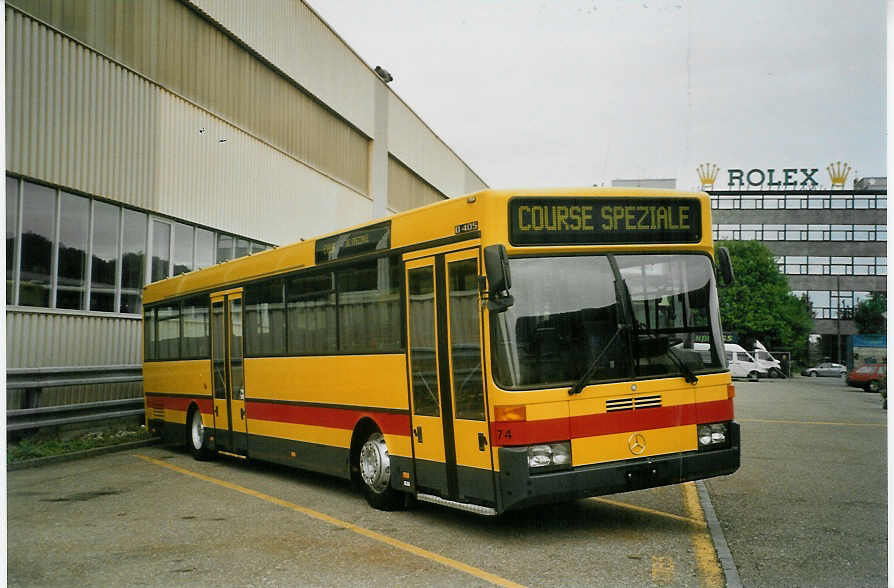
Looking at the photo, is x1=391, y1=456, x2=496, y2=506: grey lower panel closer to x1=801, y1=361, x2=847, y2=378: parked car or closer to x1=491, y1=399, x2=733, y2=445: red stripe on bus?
x1=491, y1=399, x2=733, y2=445: red stripe on bus

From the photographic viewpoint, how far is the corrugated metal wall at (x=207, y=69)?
1756 cm

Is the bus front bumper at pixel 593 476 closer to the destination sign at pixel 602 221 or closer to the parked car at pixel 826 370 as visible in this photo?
the destination sign at pixel 602 221

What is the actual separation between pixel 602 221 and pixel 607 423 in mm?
1735

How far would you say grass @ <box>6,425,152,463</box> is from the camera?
48.5ft

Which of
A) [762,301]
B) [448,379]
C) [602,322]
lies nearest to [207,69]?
[448,379]

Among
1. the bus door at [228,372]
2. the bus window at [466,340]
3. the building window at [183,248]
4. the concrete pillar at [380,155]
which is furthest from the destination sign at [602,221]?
the concrete pillar at [380,155]

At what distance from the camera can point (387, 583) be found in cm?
683

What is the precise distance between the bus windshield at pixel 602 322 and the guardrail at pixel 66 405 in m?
9.95

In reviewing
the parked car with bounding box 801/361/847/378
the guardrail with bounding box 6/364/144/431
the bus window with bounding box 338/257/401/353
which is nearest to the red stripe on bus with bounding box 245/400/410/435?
the bus window with bounding box 338/257/401/353

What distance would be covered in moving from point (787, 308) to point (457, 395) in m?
65.6

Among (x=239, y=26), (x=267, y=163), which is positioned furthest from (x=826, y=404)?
A: (x=239, y=26)

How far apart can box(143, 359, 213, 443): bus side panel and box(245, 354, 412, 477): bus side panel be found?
1.94m

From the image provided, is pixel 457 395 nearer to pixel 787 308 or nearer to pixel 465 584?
pixel 465 584

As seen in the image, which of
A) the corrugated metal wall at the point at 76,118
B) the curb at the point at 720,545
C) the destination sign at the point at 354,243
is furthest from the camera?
the corrugated metal wall at the point at 76,118
